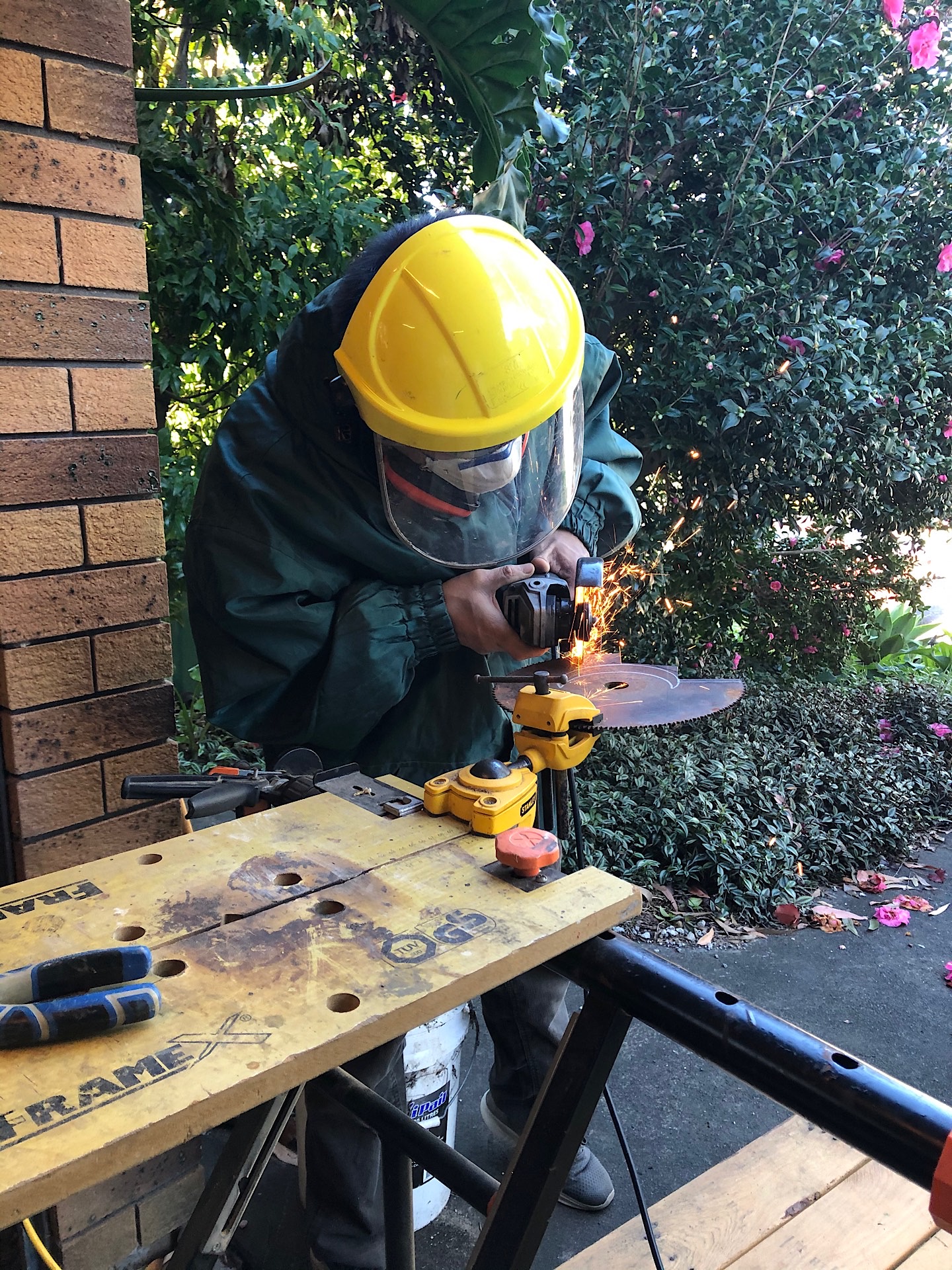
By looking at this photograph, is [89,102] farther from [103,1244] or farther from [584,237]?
[584,237]

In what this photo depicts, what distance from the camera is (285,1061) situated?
32.0 inches

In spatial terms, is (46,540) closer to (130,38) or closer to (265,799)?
(265,799)

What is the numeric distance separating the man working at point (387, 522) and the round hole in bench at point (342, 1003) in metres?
0.77

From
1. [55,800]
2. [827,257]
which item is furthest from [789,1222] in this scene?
[827,257]

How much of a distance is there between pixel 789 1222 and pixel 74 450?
208cm

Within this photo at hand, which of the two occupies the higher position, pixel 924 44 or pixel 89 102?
pixel 924 44

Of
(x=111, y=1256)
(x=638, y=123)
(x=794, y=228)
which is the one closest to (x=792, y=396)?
(x=794, y=228)

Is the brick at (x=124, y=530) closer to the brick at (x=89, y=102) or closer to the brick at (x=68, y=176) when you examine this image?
the brick at (x=68, y=176)

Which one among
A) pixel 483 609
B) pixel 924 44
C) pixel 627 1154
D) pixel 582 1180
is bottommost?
pixel 582 1180

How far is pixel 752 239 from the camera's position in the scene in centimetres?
402

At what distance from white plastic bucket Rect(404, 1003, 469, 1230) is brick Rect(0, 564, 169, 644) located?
1048 mm

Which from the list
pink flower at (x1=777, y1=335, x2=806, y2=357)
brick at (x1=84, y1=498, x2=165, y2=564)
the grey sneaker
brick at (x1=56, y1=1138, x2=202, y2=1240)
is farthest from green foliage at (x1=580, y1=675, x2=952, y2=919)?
brick at (x1=84, y1=498, x2=165, y2=564)

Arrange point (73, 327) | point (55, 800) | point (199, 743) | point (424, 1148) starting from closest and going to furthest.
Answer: point (424, 1148), point (73, 327), point (55, 800), point (199, 743)

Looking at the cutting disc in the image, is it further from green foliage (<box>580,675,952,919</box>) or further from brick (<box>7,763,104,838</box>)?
green foliage (<box>580,675,952,919</box>)
